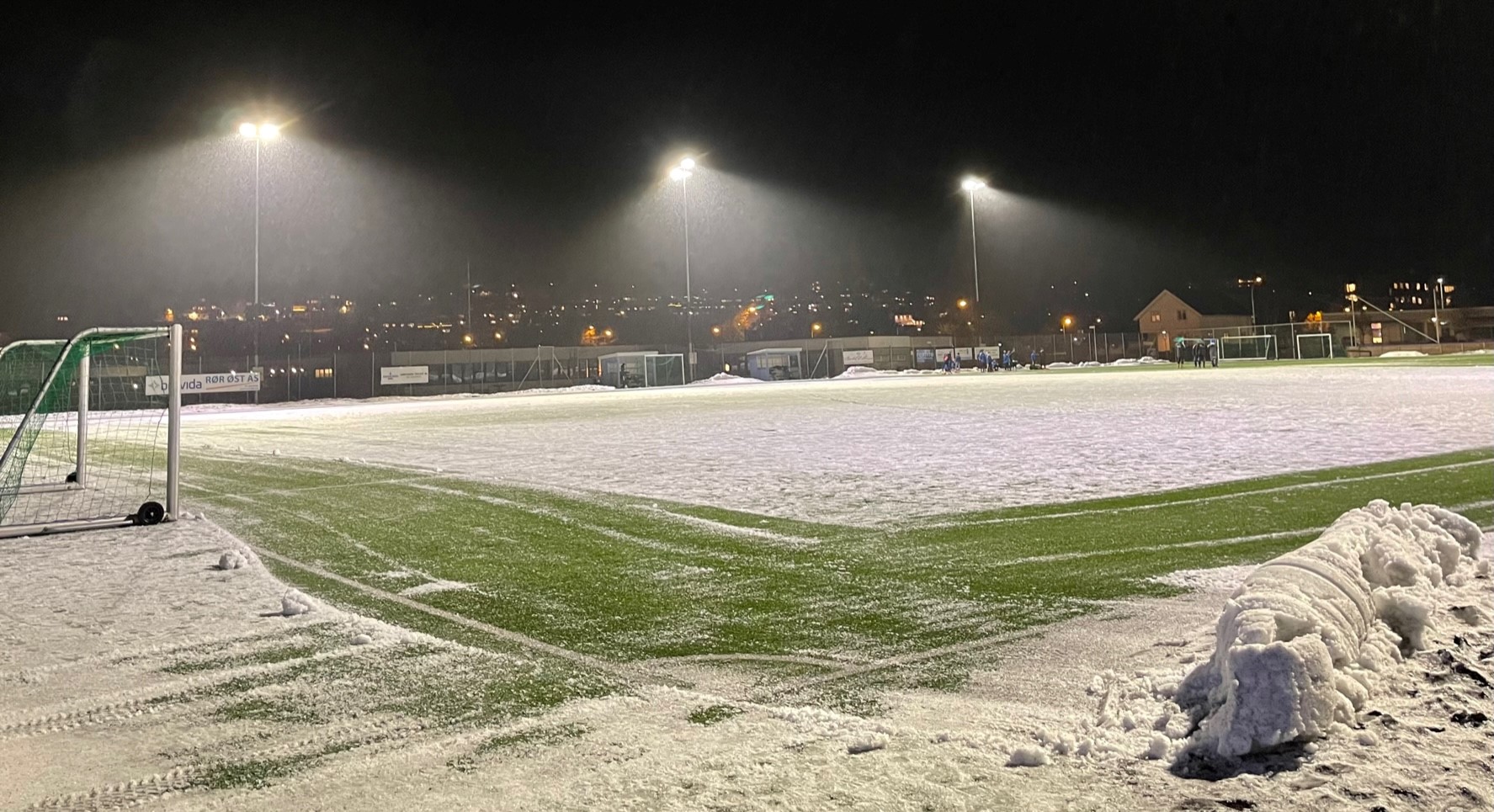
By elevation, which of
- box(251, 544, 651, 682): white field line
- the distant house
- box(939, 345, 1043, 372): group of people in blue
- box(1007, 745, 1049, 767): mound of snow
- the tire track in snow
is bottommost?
box(251, 544, 651, 682): white field line

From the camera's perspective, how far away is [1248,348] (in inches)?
2638

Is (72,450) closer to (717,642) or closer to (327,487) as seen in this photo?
(327,487)

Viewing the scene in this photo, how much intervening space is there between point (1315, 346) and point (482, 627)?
6885 centimetres

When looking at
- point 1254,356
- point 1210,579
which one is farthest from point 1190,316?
point 1210,579

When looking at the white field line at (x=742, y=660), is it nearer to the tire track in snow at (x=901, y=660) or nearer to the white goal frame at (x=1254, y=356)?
the tire track in snow at (x=901, y=660)

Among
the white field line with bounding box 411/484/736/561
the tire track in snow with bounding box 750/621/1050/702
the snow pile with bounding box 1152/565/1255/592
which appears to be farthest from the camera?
the white field line with bounding box 411/484/736/561

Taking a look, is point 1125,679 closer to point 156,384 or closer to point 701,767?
point 701,767

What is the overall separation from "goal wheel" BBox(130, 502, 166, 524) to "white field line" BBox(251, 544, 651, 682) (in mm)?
2909

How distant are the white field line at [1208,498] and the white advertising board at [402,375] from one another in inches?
1758

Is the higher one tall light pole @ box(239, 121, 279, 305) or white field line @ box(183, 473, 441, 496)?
tall light pole @ box(239, 121, 279, 305)

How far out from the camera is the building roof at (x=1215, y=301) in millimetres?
93688

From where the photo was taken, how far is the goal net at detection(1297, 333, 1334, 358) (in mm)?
61281

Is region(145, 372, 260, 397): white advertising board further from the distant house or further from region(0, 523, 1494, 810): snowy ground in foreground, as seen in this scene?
the distant house

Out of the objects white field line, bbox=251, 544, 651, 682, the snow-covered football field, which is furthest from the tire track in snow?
white field line, bbox=251, 544, 651, 682
